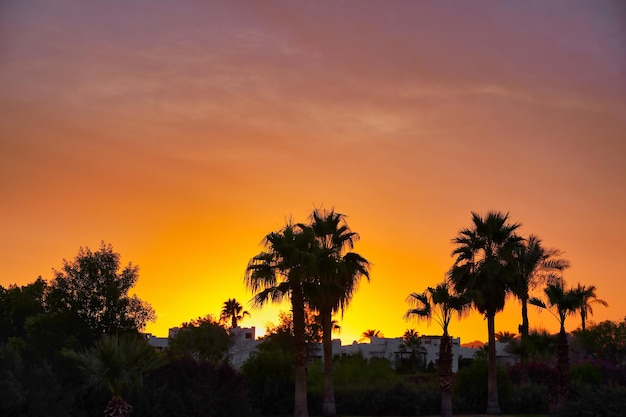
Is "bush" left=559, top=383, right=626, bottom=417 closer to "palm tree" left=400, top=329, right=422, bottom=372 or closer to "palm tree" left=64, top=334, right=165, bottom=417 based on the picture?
"palm tree" left=64, top=334, right=165, bottom=417

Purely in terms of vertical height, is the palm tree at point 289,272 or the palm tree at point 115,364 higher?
the palm tree at point 289,272

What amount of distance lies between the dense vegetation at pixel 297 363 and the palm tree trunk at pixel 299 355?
0.06 m

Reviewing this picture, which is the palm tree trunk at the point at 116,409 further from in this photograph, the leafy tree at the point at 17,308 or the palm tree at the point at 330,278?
the leafy tree at the point at 17,308

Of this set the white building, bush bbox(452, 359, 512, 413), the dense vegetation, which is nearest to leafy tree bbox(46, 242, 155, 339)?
the dense vegetation

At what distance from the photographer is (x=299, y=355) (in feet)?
156

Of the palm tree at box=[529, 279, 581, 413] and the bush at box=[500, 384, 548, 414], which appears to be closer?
the palm tree at box=[529, 279, 581, 413]

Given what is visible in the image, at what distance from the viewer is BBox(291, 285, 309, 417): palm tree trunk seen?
155ft

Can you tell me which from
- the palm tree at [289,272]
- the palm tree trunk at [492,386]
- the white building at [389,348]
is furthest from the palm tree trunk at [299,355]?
the white building at [389,348]

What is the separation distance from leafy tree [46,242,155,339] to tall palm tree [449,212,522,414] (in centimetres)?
2146

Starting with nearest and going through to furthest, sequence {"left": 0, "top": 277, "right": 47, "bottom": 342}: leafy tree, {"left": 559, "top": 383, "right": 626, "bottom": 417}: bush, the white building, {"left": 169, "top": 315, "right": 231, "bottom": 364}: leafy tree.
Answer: {"left": 559, "top": 383, "right": 626, "bottom": 417}: bush, {"left": 0, "top": 277, "right": 47, "bottom": 342}: leafy tree, {"left": 169, "top": 315, "right": 231, "bottom": 364}: leafy tree, the white building

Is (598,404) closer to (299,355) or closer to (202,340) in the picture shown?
(299,355)

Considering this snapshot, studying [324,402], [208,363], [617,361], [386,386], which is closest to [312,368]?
[386,386]

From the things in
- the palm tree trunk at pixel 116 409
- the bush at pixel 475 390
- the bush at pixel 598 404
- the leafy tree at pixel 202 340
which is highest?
the leafy tree at pixel 202 340

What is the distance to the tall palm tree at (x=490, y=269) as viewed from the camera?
55.0 metres
